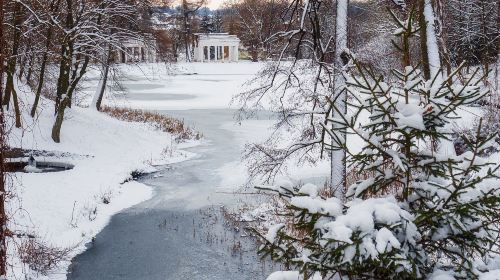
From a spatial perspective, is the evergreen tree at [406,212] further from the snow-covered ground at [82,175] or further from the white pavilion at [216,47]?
the white pavilion at [216,47]

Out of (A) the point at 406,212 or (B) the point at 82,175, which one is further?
(B) the point at 82,175

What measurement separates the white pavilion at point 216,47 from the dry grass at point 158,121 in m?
41.7

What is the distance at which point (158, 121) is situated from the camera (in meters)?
25.8

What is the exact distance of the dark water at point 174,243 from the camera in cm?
962

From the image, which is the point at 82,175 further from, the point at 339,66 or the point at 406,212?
the point at 406,212

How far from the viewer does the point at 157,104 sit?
34.1 meters

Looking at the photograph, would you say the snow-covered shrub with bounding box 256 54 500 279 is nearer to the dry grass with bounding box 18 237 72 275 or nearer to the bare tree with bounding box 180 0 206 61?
the dry grass with bounding box 18 237 72 275

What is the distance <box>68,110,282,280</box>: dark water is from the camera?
9625 millimetres

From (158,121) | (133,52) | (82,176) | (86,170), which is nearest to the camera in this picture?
(82,176)

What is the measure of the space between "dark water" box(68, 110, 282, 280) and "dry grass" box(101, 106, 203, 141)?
735cm

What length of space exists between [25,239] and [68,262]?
1.06 metres

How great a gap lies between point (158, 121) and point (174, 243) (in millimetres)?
15340

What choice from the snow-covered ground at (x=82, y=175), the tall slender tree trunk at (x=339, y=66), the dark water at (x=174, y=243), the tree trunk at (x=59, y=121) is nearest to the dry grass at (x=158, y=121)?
the snow-covered ground at (x=82, y=175)

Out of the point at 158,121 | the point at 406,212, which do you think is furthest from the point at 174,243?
the point at 158,121
